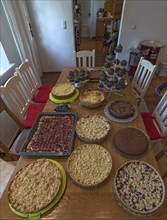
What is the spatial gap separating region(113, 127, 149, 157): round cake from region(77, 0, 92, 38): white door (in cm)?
639

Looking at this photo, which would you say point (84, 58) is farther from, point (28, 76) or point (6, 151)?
point (6, 151)

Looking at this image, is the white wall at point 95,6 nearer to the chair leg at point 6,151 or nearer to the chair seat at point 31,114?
the chair seat at point 31,114

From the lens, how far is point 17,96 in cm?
151

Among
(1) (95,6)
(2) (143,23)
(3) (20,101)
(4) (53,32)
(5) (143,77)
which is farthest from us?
Answer: (1) (95,6)

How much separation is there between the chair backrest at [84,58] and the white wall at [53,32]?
1.22 metres

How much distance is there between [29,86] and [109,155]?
1.42 meters

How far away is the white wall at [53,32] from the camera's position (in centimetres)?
281

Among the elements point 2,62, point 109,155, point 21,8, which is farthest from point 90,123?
point 21,8

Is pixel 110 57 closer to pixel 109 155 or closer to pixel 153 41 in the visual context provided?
pixel 109 155

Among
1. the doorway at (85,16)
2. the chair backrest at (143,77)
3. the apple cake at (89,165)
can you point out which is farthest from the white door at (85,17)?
the apple cake at (89,165)

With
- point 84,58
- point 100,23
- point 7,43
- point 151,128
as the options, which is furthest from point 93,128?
point 100,23

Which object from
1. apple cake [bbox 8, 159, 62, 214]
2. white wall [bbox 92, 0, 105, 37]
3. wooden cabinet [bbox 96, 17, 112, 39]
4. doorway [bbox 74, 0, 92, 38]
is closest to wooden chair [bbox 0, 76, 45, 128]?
apple cake [bbox 8, 159, 62, 214]

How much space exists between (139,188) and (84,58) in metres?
1.94

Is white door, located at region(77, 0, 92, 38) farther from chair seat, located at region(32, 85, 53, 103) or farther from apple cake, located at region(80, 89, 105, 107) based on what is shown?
apple cake, located at region(80, 89, 105, 107)
